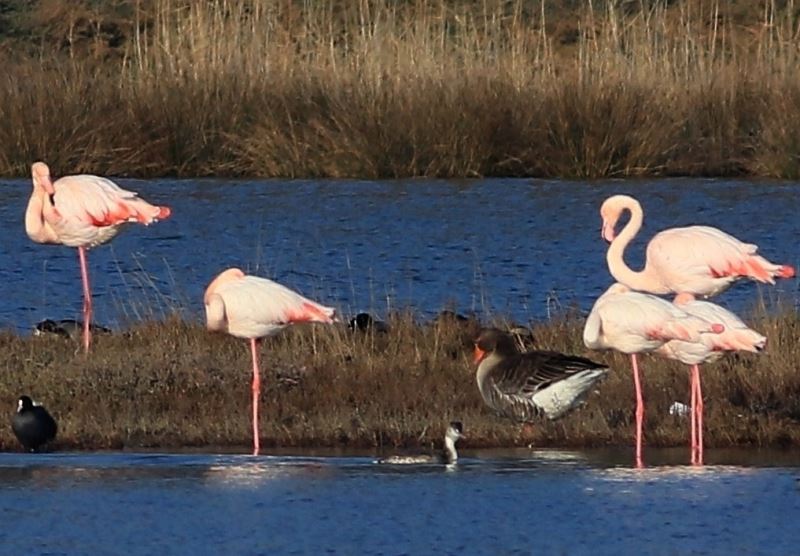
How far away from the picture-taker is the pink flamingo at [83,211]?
14078 mm

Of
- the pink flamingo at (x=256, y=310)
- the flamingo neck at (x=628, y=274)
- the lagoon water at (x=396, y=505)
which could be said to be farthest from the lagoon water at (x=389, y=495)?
the flamingo neck at (x=628, y=274)

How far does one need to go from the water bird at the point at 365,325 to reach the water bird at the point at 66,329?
1690mm

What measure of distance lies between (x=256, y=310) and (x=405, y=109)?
40.0 feet

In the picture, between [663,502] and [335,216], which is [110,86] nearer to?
[335,216]

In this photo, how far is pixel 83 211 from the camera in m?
→ 14.2

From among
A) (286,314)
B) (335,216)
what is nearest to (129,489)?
(286,314)

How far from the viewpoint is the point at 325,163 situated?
24.4 m

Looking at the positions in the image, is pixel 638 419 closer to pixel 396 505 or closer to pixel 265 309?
pixel 396 505

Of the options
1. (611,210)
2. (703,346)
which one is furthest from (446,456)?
(611,210)

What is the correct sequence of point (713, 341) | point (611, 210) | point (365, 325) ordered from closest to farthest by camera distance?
point (713, 341) → point (611, 210) → point (365, 325)

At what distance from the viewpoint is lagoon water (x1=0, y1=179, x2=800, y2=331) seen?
55.2ft

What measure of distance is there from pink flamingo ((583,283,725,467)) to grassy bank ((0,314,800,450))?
50 cm

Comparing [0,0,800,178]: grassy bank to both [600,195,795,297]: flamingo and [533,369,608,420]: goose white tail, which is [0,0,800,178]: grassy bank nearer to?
[600,195,795,297]: flamingo

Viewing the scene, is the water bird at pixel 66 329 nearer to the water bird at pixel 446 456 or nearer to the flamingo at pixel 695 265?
the flamingo at pixel 695 265
